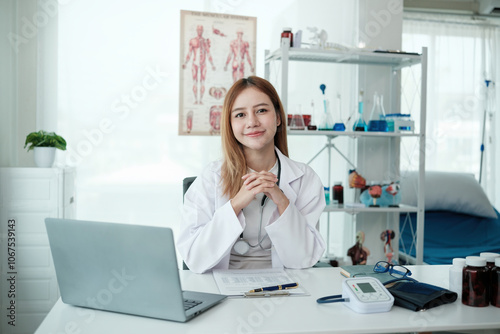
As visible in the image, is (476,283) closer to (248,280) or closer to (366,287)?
(366,287)

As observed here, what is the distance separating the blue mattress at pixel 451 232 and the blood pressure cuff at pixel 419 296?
91.2 inches

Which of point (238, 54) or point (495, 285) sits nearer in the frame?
point (495, 285)

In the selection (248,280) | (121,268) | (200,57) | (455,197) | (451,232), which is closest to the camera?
(121,268)

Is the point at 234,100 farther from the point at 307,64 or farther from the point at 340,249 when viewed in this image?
the point at 340,249

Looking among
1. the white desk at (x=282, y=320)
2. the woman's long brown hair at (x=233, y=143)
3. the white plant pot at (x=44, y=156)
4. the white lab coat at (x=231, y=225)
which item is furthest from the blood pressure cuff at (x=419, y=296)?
the white plant pot at (x=44, y=156)

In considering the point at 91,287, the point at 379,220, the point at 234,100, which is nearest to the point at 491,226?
the point at 379,220

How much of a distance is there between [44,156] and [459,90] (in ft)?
11.8

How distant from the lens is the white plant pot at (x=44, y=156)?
2.88 meters

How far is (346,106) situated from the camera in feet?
12.1

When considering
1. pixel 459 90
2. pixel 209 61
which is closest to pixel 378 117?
pixel 209 61

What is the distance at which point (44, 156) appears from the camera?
289 centimetres

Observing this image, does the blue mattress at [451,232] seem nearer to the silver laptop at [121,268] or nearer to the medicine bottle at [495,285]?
the medicine bottle at [495,285]

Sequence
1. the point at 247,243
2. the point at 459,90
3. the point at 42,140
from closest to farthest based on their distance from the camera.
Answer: the point at 247,243
the point at 42,140
the point at 459,90

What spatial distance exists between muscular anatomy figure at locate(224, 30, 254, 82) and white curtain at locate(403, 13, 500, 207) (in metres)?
1.59
